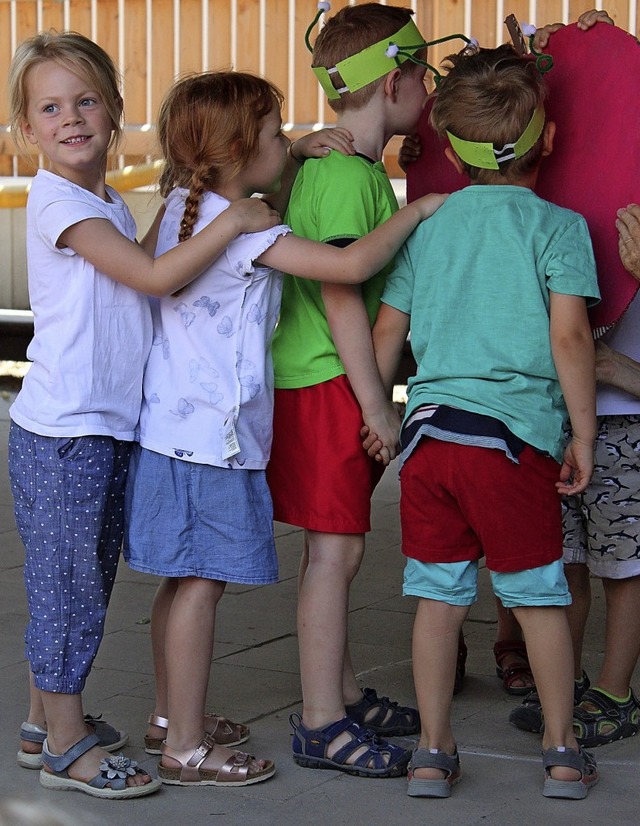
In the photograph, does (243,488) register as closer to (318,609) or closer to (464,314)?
(318,609)

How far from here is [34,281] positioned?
9.96ft

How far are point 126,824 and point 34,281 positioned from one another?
1.22 m

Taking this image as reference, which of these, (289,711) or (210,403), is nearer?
(210,403)

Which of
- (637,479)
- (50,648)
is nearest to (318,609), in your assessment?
(50,648)

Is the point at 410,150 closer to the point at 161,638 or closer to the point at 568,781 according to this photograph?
the point at 161,638

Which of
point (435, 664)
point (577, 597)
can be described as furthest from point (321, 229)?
point (577, 597)

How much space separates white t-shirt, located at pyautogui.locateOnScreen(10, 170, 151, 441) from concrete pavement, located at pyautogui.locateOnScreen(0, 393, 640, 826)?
2.73 ft

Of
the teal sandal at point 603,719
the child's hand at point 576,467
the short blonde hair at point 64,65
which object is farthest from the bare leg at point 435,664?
the short blonde hair at point 64,65

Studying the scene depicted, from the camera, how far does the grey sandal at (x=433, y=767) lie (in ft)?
9.50

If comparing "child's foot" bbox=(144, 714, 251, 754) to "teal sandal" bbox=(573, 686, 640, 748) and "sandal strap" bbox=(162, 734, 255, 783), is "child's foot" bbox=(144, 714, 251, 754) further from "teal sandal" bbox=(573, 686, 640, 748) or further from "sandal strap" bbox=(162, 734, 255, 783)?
"teal sandal" bbox=(573, 686, 640, 748)

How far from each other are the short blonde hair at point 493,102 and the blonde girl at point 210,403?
7.8 inches

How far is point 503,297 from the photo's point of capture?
285 cm

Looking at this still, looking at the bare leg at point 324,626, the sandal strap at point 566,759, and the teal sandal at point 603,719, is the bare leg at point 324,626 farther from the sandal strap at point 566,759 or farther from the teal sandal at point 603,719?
the teal sandal at point 603,719

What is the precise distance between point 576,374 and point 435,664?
0.71 metres
